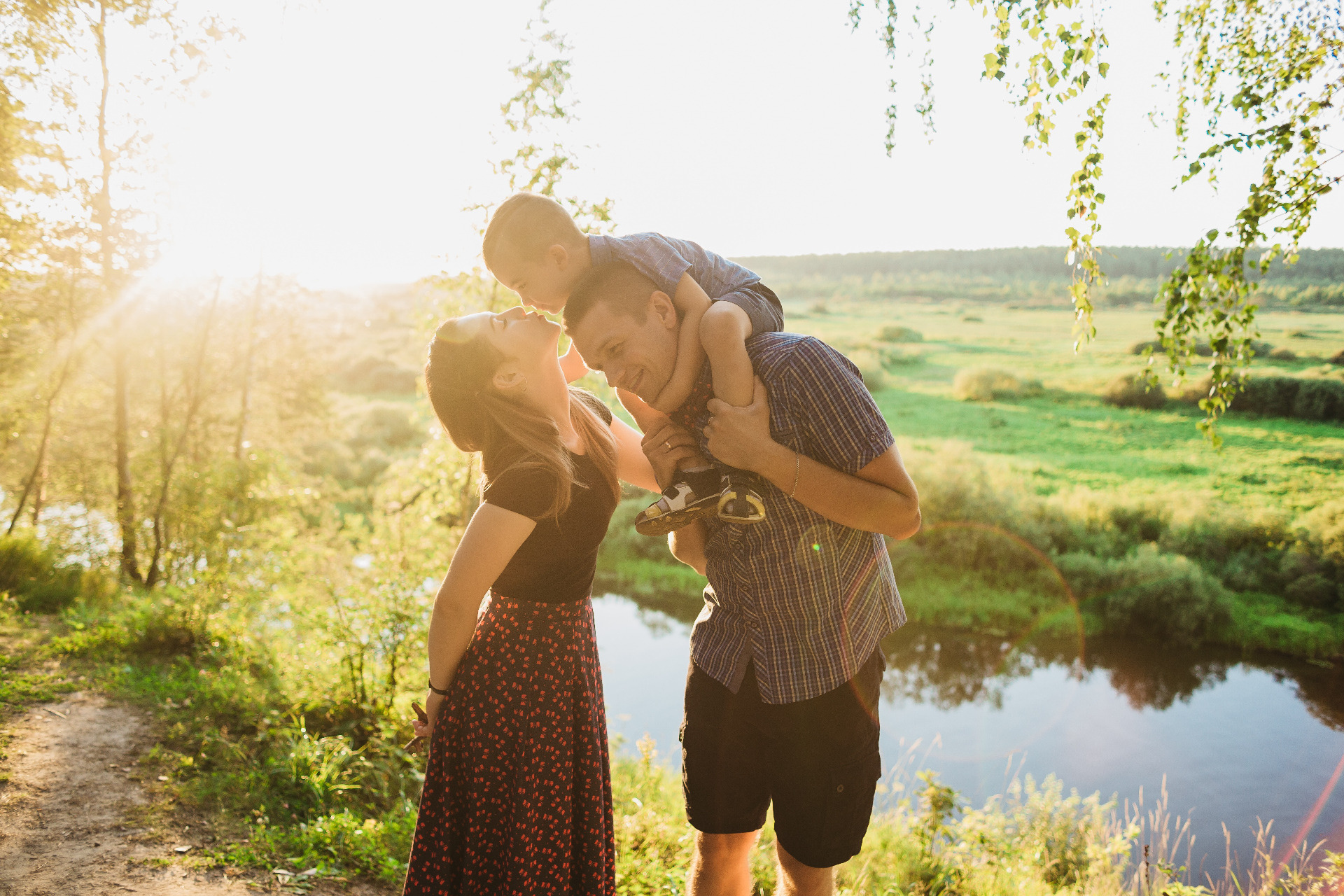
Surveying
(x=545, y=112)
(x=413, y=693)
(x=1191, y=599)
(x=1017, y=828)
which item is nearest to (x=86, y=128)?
(x=545, y=112)

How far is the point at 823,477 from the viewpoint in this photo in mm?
1400

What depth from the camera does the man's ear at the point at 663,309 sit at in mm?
1636

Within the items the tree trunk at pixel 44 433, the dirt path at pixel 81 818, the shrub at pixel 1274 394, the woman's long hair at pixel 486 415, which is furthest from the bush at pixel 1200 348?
the tree trunk at pixel 44 433

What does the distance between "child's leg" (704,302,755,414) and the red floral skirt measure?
0.81 metres

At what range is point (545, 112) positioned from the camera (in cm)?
566

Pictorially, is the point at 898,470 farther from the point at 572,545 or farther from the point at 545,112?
the point at 545,112

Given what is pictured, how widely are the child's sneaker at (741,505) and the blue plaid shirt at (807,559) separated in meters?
0.07

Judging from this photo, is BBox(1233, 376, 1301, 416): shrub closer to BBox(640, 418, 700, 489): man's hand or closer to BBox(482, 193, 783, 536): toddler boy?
BBox(482, 193, 783, 536): toddler boy

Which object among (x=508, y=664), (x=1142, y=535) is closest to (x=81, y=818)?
(x=508, y=664)

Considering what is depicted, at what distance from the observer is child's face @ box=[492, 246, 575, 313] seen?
1.96 meters

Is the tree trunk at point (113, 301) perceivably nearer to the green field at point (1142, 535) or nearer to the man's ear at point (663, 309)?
the man's ear at point (663, 309)

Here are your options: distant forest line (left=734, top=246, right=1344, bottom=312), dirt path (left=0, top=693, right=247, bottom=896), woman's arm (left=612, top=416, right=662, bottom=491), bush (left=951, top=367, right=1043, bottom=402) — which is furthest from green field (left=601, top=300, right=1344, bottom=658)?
dirt path (left=0, top=693, right=247, bottom=896)

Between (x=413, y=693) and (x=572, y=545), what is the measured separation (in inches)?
134

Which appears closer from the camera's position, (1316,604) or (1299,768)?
(1299,768)
